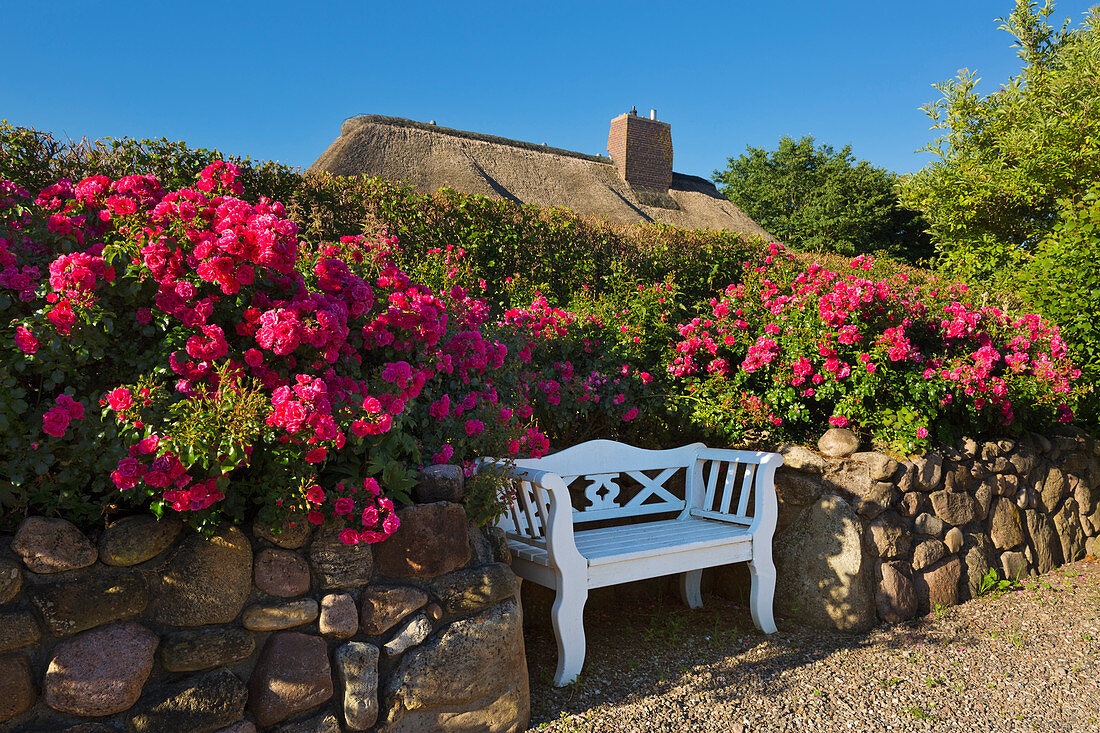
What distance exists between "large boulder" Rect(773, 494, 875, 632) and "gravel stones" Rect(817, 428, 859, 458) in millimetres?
269

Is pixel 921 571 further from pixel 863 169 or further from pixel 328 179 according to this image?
pixel 863 169

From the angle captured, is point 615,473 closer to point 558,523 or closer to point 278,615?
point 558,523

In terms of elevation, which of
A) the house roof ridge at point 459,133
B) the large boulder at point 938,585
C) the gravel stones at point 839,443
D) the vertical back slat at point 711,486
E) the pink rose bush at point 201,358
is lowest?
the large boulder at point 938,585

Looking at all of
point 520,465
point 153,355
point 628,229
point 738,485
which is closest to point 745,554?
point 738,485

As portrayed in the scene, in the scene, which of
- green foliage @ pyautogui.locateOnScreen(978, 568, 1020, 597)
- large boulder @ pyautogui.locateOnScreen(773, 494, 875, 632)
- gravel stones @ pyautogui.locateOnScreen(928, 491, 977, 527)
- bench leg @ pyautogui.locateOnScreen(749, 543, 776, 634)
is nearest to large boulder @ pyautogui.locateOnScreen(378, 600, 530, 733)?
bench leg @ pyautogui.locateOnScreen(749, 543, 776, 634)

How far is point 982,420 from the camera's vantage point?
13.6 feet

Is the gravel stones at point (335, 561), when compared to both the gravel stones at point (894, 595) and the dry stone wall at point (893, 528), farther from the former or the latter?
the gravel stones at point (894, 595)

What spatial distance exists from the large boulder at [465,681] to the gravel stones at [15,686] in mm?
861

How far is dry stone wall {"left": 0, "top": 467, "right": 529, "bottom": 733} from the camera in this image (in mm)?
1736

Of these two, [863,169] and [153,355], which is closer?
[153,355]

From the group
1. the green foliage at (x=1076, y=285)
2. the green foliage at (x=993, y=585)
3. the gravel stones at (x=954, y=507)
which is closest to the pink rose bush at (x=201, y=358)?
the gravel stones at (x=954, y=507)

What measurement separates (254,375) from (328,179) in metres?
3.63

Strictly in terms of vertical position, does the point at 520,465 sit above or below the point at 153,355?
below

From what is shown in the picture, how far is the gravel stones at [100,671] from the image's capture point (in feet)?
5.63
